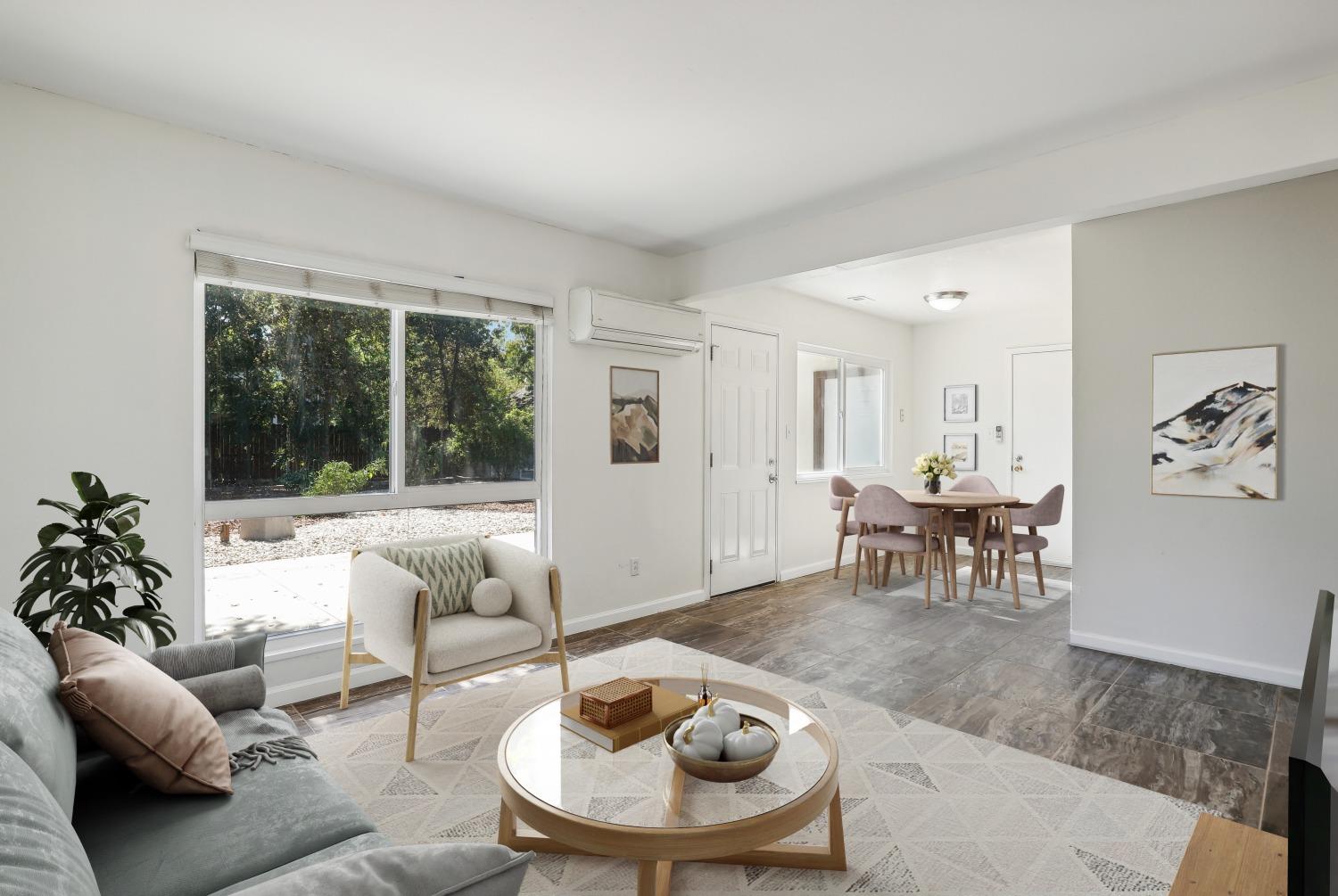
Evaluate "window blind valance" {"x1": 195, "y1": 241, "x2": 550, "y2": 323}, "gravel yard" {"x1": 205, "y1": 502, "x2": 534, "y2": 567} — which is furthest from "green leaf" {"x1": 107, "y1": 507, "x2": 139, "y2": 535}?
"window blind valance" {"x1": 195, "y1": 241, "x2": 550, "y2": 323}

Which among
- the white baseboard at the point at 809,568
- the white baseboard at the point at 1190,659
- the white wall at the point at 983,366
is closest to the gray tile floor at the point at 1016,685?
the white baseboard at the point at 1190,659

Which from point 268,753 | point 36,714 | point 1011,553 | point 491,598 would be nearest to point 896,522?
point 1011,553

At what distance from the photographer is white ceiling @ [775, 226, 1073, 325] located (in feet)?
14.9

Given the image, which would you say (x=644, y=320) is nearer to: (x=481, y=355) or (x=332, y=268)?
(x=481, y=355)

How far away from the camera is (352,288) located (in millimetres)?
3348

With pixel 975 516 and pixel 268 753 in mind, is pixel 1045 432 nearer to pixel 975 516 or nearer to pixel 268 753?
pixel 975 516

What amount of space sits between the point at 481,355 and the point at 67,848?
10.7 ft

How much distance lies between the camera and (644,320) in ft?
14.6

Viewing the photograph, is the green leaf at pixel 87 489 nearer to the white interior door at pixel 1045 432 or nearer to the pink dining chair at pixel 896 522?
the pink dining chair at pixel 896 522

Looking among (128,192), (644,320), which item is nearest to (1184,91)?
(644,320)

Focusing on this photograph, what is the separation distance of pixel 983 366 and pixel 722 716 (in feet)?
20.4

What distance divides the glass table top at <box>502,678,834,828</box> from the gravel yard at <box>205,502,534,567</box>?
6.04ft

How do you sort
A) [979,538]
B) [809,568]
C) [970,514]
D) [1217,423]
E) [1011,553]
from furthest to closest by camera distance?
[809,568] → [970,514] → [979,538] → [1011,553] → [1217,423]

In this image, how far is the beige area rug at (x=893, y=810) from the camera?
1.86m
